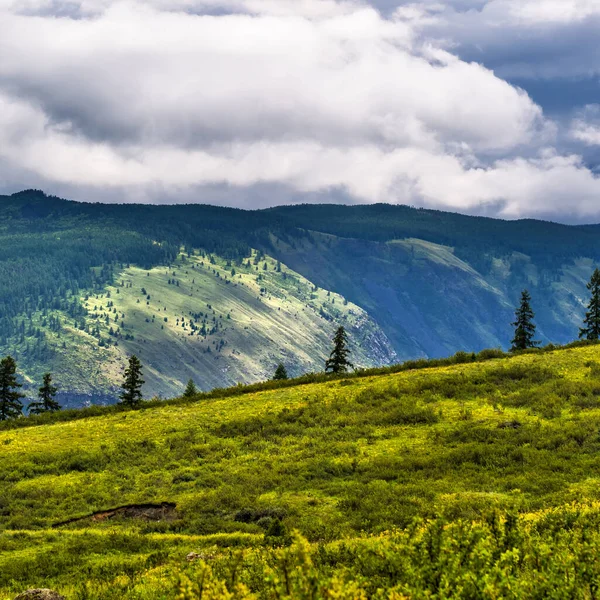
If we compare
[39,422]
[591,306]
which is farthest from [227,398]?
[591,306]

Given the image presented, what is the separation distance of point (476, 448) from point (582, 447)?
522 centimetres

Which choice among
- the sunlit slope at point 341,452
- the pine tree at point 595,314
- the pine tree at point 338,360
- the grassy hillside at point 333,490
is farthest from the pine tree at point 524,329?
the sunlit slope at point 341,452

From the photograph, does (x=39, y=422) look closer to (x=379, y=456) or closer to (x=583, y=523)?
(x=379, y=456)

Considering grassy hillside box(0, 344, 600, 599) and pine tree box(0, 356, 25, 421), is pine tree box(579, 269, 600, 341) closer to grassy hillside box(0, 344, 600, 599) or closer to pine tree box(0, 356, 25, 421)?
grassy hillside box(0, 344, 600, 599)

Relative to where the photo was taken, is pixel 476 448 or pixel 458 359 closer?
pixel 476 448

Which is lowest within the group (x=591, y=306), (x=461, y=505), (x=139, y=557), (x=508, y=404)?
(x=139, y=557)

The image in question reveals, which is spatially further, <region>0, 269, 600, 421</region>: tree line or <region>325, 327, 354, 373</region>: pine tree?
<region>325, 327, 354, 373</region>: pine tree

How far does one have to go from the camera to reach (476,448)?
38844 millimetres

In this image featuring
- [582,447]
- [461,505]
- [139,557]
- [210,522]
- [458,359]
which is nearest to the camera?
[139,557]

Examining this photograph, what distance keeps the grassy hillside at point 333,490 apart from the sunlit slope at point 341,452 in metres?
0.14

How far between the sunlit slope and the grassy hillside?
0.14 meters

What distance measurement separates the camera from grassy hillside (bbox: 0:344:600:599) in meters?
14.7

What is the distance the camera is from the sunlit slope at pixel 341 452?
107 ft

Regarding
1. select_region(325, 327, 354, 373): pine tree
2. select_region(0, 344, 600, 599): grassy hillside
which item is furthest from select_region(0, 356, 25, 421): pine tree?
select_region(325, 327, 354, 373): pine tree
